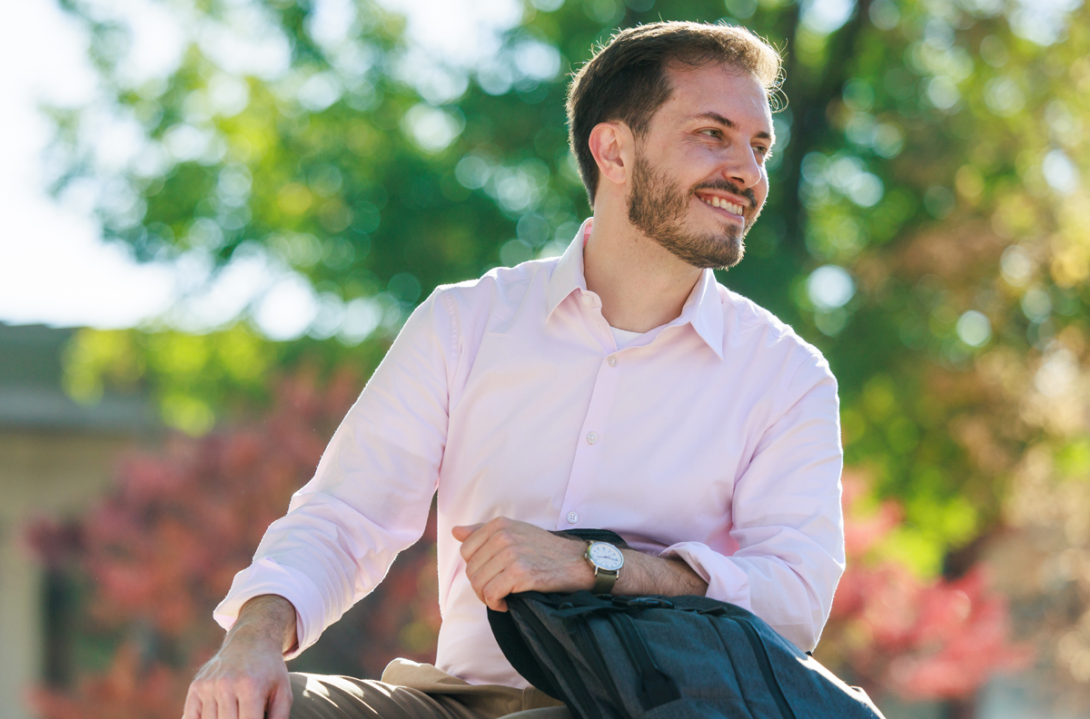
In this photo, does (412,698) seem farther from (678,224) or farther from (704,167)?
(704,167)

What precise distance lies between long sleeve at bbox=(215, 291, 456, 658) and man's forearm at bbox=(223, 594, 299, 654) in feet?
0.04

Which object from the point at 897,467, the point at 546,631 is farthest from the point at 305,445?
the point at 546,631

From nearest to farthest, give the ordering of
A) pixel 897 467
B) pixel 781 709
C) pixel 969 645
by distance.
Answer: pixel 781 709 → pixel 969 645 → pixel 897 467

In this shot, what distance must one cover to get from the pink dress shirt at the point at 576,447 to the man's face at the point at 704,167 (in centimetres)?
14

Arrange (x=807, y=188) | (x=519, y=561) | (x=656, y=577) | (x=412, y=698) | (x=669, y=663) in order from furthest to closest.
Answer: (x=807, y=188) → (x=412, y=698) → (x=656, y=577) → (x=519, y=561) → (x=669, y=663)

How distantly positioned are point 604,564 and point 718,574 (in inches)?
8.2

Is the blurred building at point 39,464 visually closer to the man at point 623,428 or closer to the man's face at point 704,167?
the man at point 623,428

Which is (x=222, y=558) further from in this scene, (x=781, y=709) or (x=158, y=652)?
(x=781, y=709)

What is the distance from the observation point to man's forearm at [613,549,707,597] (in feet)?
5.70

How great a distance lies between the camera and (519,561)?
1668mm

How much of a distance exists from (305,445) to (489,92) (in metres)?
2.45

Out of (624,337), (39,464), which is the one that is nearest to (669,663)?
(624,337)

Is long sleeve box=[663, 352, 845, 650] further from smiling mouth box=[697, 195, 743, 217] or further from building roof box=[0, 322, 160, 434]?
building roof box=[0, 322, 160, 434]

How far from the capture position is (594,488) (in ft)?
6.68
